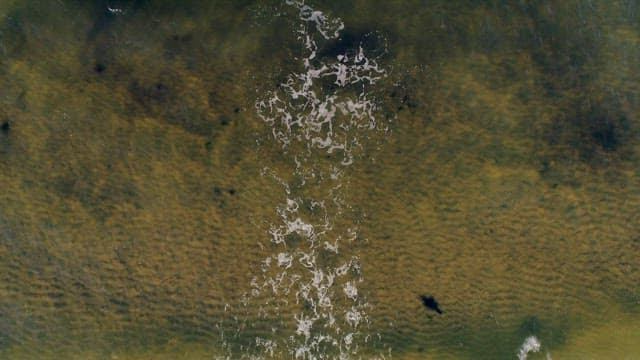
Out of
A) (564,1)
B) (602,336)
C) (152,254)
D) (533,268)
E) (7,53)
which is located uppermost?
(564,1)

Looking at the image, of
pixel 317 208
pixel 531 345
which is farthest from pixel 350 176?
pixel 531 345

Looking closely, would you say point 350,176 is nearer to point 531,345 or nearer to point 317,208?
point 317,208

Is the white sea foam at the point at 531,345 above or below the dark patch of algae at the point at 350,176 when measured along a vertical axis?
below

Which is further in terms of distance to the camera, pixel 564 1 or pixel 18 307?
pixel 564 1

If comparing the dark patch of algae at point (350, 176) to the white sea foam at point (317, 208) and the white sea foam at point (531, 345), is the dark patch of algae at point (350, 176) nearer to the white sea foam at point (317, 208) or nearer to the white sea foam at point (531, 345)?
the white sea foam at point (531, 345)

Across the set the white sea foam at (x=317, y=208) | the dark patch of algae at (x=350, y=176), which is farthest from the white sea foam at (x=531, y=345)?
the white sea foam at (x=317, y=208)

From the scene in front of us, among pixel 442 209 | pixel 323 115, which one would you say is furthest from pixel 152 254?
pixel 442 209

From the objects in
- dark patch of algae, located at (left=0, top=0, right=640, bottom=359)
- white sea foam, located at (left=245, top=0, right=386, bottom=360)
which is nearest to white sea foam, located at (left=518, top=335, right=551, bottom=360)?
dark patch of algae, located at (left=0, top=0, right=640, bottom=359)

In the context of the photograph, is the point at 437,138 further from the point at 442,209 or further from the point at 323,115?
the point at 323,115
